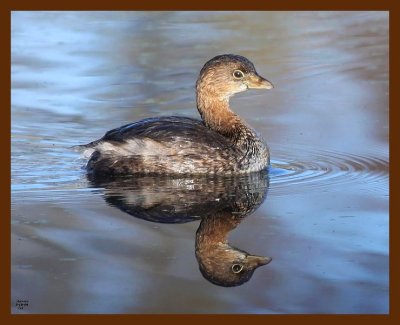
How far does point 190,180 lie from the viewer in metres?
9.88

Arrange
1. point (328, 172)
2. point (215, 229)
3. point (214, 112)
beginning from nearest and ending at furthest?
point (215, 229)
point (328, 172)
point (214, 112)

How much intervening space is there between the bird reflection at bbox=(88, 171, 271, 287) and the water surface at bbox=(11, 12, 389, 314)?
0.04 m

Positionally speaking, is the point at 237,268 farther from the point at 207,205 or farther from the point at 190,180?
the point at 190,180

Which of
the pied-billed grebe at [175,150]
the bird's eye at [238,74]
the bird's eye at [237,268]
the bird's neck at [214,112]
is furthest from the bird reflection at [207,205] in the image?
the bird's eye at [238,74]

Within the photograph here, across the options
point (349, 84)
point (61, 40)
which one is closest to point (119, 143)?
point (349, 84)

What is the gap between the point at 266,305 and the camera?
675cm

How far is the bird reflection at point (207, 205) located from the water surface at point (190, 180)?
0.04 metres

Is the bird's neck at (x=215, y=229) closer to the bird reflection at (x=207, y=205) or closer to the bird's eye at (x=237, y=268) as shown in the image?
the bird reflection at (x=207, y=205)

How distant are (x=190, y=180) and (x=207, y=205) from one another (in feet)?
3.01

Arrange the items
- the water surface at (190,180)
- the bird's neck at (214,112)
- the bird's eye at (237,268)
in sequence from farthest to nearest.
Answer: the bird's neck at (214,112)
the bird's eye at (237,268)
the water surface at (190,180)

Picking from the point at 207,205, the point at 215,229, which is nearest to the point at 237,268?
the point at 215,229

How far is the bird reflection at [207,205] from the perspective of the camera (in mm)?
7636

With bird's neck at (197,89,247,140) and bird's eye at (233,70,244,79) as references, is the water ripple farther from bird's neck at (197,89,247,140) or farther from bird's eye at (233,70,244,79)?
bird's eye at (233,70,244,79)

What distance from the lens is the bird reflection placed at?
7.64 m
